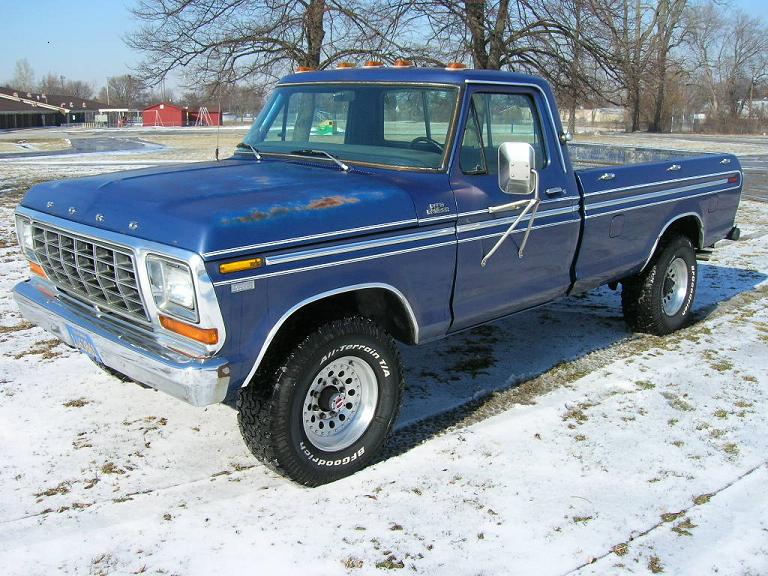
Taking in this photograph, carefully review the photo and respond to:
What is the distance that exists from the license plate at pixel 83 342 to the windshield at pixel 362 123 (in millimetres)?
1707

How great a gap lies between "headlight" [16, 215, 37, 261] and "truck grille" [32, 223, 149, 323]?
0.24ft

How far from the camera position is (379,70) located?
470cm

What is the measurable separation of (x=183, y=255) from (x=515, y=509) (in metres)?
1.99

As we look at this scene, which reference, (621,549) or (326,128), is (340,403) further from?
(326,128)

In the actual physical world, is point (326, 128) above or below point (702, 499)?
above

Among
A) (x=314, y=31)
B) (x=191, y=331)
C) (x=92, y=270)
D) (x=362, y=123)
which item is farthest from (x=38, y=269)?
(x=314, y=31)

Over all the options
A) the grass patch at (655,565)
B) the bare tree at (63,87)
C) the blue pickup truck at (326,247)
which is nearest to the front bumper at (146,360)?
the blue pickup truck at (326,247)

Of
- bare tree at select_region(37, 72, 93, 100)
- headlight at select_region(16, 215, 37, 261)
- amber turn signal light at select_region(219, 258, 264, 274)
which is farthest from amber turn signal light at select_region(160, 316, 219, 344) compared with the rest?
bare tree at select_region(37, 72, 93, 100)

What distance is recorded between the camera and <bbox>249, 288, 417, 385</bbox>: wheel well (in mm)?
3633

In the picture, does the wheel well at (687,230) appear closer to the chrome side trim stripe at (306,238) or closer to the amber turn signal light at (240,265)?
the chrome side trim stripe at (306,238)

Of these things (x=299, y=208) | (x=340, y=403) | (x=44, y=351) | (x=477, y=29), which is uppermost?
(x=477, y=29)

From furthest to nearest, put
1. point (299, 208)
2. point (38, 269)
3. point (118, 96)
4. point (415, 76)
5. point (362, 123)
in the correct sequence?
1. point (118, 96)
2. point (362, 123)
3. point (415, 76)
4. point (38, 269)
5. point (299, 208)

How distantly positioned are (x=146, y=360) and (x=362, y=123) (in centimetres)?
207

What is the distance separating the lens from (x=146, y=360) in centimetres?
339
